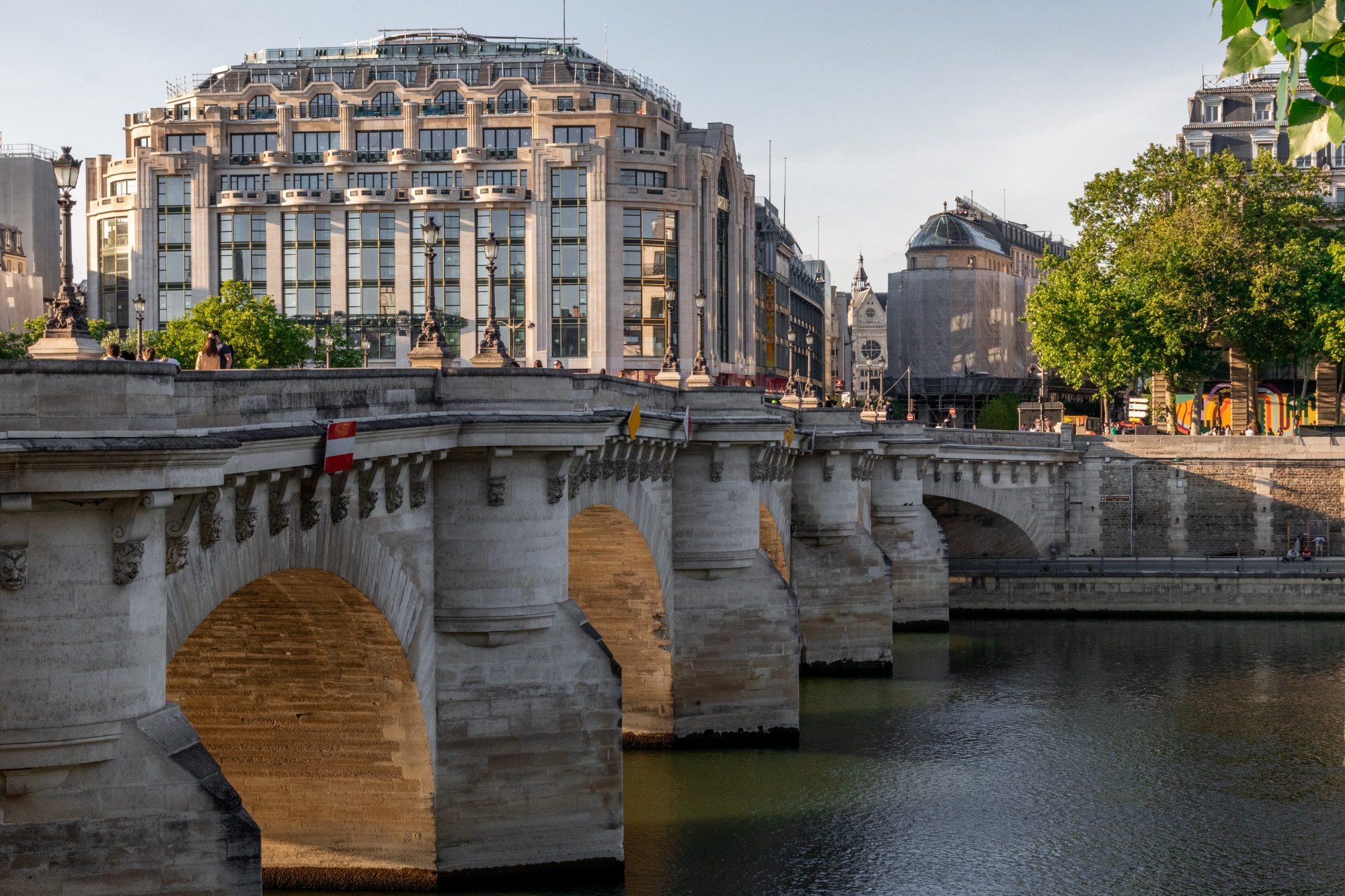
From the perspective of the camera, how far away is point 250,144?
10762 centimetres

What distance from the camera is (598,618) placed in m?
40.7

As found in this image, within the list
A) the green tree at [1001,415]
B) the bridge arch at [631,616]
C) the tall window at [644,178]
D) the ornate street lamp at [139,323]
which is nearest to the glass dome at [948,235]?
the green tree at [1001,415]

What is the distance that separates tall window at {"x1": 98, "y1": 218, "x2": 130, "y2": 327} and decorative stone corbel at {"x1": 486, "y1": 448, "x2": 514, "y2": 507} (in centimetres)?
8429

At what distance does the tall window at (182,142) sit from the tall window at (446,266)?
51.4 feet

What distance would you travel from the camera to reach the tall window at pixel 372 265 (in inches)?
4090

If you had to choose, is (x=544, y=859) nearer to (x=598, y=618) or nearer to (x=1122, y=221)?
(x=598, y=618)

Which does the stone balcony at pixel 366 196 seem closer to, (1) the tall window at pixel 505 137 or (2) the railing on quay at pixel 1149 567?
(1) the tall window at pixel 505 137

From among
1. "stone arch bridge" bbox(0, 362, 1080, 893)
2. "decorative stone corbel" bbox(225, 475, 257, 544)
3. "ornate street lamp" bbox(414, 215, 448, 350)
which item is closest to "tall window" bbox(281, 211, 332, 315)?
"stone arch bridge" bbox(0, 362, 1080, 893)

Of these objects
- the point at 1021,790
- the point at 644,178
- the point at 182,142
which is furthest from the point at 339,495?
the point at 182,142

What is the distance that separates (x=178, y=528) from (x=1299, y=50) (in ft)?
43.7

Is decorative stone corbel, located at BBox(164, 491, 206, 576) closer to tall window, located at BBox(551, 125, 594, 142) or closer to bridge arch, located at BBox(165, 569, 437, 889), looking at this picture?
bridge arch, located at BBox(165, 569, 437, 889)

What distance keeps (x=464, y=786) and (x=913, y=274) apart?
128635mm

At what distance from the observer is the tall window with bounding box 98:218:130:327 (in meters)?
107

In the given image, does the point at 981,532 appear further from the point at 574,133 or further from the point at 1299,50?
the point at 1299,50
